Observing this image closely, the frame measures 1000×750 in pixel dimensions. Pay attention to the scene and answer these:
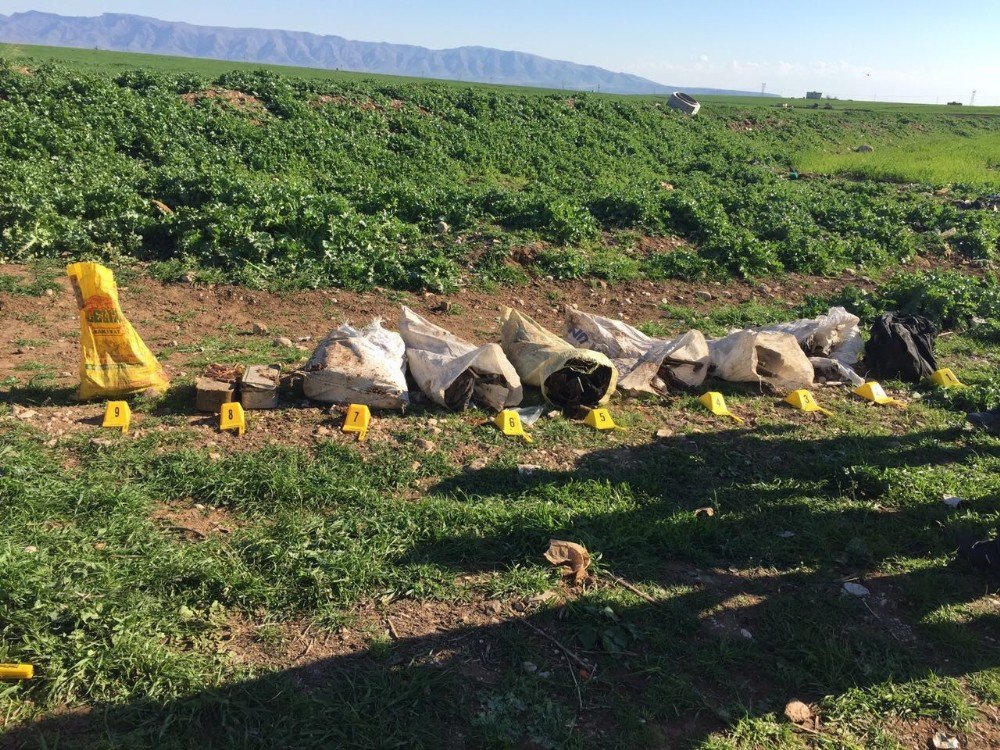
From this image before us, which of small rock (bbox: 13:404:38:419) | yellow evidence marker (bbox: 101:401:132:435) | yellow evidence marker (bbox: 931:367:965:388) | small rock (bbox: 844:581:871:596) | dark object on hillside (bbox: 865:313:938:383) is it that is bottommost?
small rock (bbox: 844:581:871:596)

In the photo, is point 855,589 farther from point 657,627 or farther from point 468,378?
point 468,378

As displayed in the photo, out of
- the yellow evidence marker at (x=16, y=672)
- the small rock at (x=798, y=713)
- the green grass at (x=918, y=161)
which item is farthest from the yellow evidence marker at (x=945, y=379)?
the green grass at (x=918, y=161)

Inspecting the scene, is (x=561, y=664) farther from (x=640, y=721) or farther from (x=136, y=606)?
(x=136, y=606)

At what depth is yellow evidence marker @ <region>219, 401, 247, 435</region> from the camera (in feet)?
14.3

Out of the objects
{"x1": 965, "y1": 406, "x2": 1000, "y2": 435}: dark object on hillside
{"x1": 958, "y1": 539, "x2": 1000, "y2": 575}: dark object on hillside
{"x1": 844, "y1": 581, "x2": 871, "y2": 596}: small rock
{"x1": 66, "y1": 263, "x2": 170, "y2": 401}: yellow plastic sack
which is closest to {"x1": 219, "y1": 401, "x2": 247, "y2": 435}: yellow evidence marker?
{"x1": 66, "y1": 263, "x2": 170, "y2": 401}: yellow plastic sack

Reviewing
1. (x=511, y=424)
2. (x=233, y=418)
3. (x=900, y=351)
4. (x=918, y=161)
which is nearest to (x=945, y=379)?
(x=900, y=351)

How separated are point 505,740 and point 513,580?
2.93 ft

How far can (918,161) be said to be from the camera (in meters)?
21.7

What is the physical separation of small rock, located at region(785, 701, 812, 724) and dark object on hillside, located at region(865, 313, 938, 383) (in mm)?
4490

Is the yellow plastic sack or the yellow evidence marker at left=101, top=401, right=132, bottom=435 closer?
the yellow evidence marker at left=101, top=401, right=132, bottom=435

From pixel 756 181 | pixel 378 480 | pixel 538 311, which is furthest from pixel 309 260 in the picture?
pixel 756 181

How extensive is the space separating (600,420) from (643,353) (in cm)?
110

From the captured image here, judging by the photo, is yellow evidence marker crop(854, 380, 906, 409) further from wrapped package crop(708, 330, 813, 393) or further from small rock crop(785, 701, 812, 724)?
small rock crop(785, 701, 812, 724)

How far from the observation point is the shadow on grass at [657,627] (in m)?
2.51
